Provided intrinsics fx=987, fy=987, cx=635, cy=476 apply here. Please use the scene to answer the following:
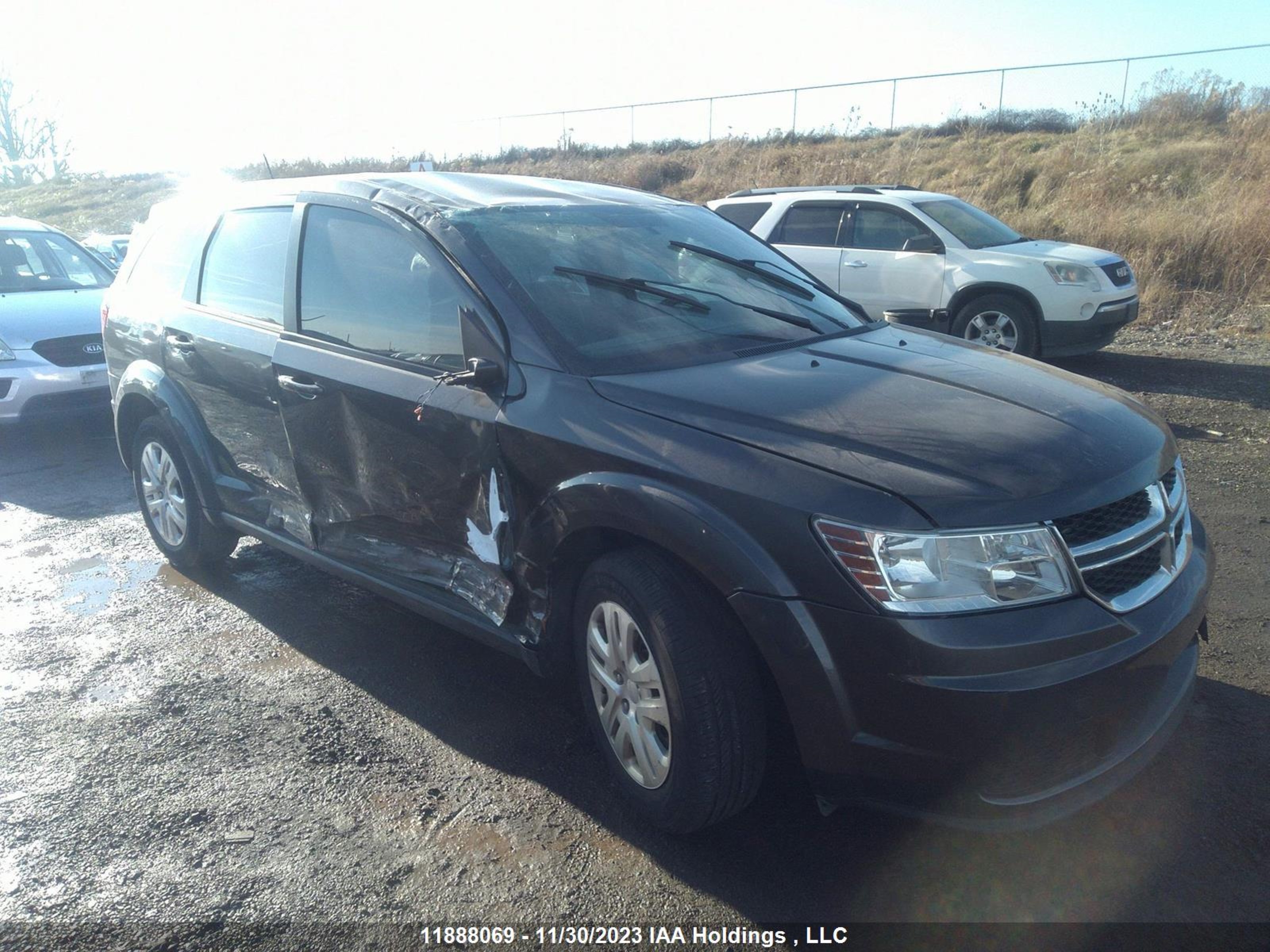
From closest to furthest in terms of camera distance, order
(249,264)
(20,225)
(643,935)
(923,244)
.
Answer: (643,935) → (249,264) → (20,225) → (923,244)

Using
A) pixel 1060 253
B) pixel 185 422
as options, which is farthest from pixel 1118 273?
pixel 185 422

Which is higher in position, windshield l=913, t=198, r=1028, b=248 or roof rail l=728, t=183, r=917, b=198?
roof rail l=728, t=183, r=917, b=198

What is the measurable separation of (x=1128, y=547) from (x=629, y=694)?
4.62 feet

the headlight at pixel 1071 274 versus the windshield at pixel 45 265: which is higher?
the windshield at pixel 45 265

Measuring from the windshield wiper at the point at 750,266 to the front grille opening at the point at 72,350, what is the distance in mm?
5926

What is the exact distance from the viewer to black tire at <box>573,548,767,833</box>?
2.58m

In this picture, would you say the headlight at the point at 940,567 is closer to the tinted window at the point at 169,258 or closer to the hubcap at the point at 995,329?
the tinted window at the point at 169,258

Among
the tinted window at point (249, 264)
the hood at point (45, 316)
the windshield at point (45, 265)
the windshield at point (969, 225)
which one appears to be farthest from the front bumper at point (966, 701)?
the windshield at point (45, 265)

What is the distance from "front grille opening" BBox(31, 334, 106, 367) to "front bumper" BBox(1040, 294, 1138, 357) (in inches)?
335

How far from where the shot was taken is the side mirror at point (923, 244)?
10.1 meters

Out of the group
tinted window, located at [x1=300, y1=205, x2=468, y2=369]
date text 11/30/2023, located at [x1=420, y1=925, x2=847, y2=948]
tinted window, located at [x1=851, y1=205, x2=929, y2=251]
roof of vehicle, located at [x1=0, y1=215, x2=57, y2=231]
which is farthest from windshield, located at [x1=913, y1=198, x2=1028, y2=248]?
date text 11/30/2023, located at [x1=420, y1=925, x2=847, y2=948]

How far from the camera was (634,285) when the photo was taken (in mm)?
3529

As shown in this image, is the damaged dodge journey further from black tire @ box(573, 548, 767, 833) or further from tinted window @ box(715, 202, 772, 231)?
tinted window @ box(715, 202, 772, 231)

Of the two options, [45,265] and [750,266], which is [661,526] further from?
[45,265]
